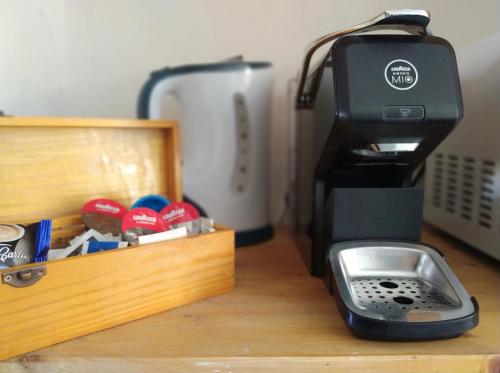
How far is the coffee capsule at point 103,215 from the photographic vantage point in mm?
580

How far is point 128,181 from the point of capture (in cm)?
67

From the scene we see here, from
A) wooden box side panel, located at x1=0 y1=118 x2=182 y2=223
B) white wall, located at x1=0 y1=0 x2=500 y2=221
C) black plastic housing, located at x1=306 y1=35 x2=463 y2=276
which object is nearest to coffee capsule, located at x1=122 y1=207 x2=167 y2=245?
wooden box side panel, located at x1=0 y1=118 x2=182 y2=223

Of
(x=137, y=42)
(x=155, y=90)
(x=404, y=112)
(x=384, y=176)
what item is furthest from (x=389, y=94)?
(x=137, y=42)

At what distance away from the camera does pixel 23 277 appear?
1.27 ft

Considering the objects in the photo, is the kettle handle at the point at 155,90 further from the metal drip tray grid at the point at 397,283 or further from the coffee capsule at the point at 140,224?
the metal drip tray grid at the point at 397,283

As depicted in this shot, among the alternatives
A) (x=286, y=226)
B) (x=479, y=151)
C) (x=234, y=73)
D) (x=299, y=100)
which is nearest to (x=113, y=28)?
(x=234, y=73)

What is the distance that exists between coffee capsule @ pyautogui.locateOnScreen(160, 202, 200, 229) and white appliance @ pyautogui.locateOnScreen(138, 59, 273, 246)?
0.15 m

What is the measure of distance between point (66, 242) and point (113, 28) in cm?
53

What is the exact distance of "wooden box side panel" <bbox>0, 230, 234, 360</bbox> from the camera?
39cm

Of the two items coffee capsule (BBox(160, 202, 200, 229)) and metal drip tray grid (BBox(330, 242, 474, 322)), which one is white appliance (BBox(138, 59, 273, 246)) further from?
metal drip tray grid (BBox(330, 242, 474, 322))

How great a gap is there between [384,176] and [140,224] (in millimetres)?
360

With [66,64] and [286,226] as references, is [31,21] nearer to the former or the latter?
[66,64]

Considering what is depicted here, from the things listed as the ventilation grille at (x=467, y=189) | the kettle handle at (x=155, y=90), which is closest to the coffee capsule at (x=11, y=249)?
the kettle handle at (x=155, y=90)

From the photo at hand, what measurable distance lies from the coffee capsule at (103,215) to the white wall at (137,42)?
375mm
